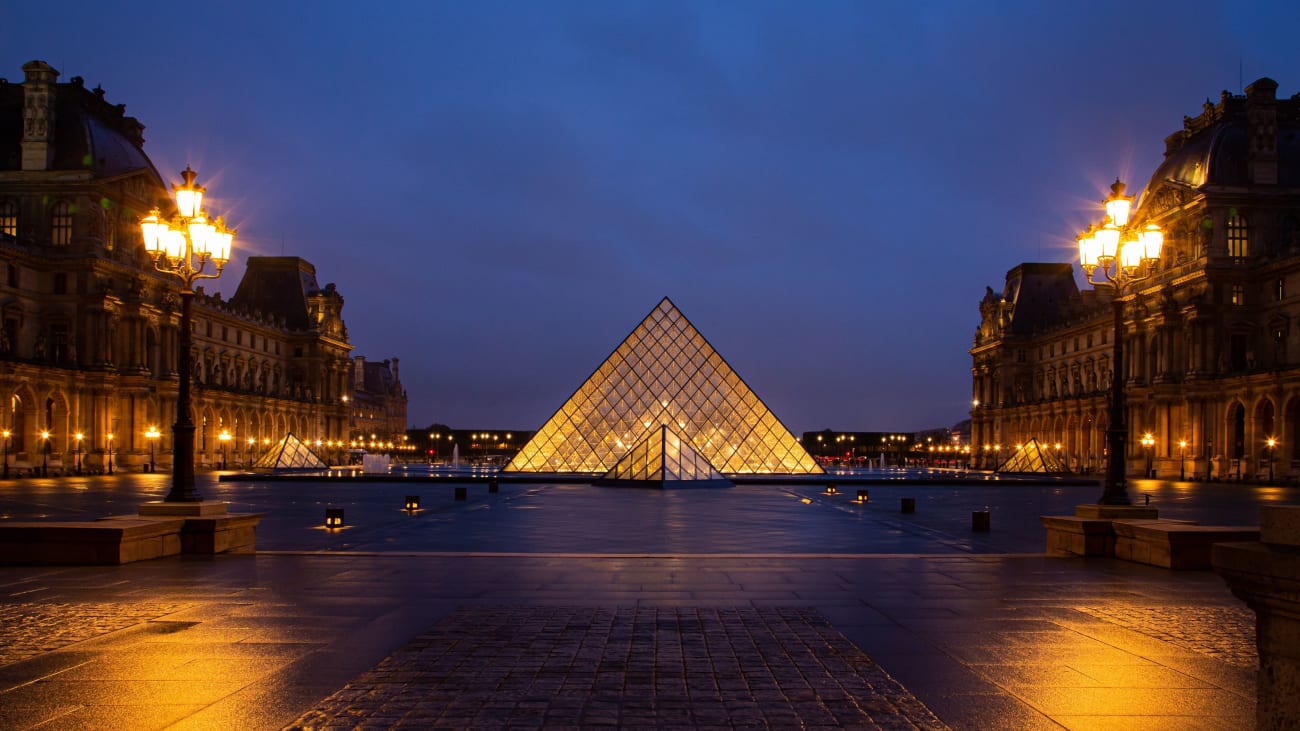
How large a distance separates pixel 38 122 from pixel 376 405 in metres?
74.9

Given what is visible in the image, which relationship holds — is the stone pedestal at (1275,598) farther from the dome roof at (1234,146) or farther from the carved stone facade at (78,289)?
the dome roof at (1234,146)

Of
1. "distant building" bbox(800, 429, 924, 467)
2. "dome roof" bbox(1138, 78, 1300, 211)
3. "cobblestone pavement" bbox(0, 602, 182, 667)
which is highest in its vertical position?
"dome roof" bbox(1138, 78, 1300, 211)

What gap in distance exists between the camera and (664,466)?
30.3 meters

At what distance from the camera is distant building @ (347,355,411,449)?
107375 mm

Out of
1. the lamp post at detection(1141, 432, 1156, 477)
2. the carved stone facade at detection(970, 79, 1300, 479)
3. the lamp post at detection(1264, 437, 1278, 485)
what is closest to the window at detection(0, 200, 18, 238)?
the carved stone facade at detection(970, 79, 1300, 479)

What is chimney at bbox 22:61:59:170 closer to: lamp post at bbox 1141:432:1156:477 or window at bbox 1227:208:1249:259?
lamp post at bbox 1141:432:1156:477

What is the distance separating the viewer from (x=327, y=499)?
23.5m

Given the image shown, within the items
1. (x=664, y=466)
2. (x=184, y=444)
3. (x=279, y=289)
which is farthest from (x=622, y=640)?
(x=279, y=289)

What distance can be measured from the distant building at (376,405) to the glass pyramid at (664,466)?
76.7 meters

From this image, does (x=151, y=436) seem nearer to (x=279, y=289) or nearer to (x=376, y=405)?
(x=279, y=289)

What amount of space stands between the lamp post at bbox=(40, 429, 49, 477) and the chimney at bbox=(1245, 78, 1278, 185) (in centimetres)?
5455

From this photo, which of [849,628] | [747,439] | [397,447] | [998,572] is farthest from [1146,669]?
[397,447]

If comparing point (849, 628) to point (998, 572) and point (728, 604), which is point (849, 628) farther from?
point (998, 572)

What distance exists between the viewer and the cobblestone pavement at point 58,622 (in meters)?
5.82
